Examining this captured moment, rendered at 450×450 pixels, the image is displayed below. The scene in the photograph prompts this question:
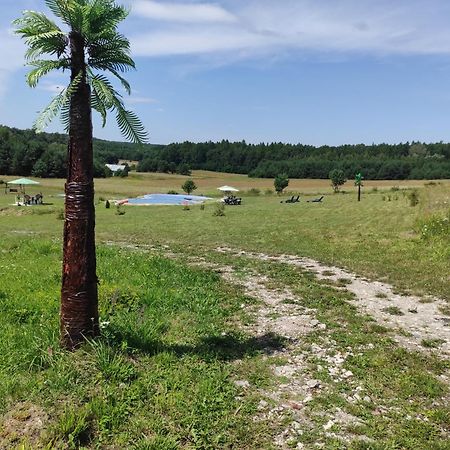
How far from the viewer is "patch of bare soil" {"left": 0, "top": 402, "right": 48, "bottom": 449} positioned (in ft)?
15.5

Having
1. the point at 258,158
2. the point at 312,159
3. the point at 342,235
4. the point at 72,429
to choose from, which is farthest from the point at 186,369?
the point at 258,158

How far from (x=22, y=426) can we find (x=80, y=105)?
387 centimetres

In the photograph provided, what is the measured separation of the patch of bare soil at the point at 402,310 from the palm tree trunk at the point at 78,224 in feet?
18.0

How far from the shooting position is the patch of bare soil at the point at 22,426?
15.5 ft

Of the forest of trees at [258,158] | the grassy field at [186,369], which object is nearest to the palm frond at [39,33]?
the grassy field at [186,369]

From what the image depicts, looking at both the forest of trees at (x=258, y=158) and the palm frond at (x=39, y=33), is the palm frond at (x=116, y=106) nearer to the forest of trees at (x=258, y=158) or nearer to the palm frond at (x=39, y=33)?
the palm frond at (x=39, y=33)

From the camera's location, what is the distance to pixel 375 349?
7.67 meters

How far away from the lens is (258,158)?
154 meters

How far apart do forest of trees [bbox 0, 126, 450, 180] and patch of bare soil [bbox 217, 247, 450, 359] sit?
5298 cm

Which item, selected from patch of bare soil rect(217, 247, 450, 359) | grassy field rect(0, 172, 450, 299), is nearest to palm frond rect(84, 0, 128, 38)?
patch of bare soil rect(217, 247, 450, 359)

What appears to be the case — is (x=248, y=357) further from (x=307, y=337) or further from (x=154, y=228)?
(x=154, y=228)

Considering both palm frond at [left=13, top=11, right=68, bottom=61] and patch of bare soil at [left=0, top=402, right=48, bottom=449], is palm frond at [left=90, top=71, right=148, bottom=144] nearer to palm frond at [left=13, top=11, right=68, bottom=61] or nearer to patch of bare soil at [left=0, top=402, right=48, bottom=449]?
palm frond at [left=13, top=11, right=68, bottom=61]

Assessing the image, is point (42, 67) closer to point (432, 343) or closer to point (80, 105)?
point (80, 105)

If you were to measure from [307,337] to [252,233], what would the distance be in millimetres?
16109
